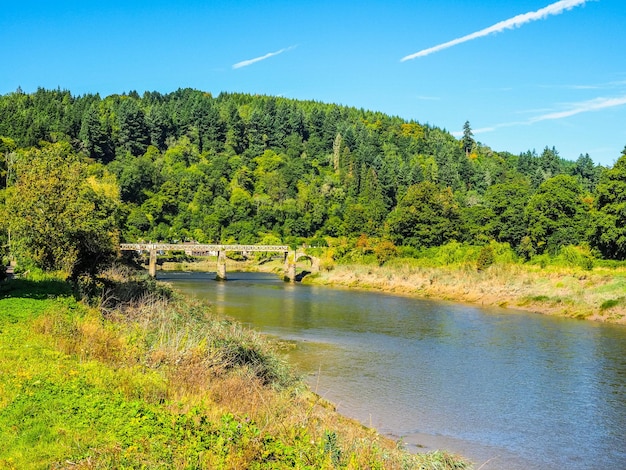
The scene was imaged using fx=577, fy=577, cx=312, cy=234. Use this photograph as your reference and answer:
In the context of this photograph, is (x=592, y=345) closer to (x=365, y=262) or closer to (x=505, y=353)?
(x=505, y=353)

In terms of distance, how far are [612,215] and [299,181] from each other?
98097 mm

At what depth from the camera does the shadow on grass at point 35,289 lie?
2264 centimetres

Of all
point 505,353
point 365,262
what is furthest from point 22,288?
point 365,262

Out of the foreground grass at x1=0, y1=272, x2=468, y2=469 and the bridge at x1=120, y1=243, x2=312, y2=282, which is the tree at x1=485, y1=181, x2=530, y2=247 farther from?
the foreground grass at x1=0, y1=272, x2=468, y2=469

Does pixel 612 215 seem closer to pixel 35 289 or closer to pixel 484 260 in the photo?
pixel 484 260

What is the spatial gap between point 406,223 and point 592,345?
53.8 m

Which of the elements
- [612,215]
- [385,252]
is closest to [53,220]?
[612,215]

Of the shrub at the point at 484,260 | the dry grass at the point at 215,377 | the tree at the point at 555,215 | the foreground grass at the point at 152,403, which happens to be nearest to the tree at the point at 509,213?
the tree at the point at 555,215

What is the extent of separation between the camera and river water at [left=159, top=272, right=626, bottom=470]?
1738cm

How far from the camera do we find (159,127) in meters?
173

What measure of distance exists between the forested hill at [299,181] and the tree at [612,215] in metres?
0.15

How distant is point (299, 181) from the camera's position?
492 ft

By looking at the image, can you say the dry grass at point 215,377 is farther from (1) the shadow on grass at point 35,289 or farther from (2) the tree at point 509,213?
(2) the tree at point 509,213

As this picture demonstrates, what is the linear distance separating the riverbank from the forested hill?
29.9 feet
